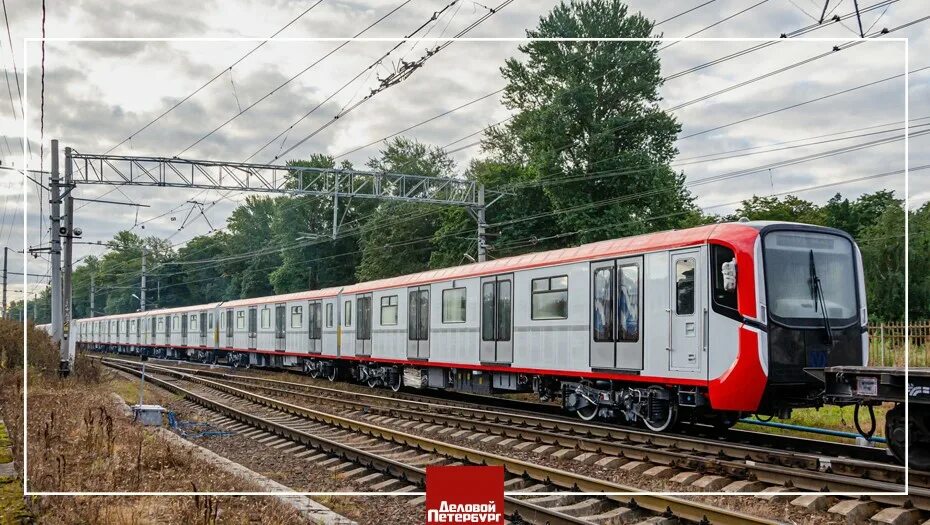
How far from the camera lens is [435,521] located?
481 cm

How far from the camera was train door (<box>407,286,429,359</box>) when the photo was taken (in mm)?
22047

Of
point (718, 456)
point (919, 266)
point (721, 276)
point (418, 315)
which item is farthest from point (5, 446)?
point (418, 315)

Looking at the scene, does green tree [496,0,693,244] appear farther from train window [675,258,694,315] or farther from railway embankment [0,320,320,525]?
railway embankment [0,320,320,525]

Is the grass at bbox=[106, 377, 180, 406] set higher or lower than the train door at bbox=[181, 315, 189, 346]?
lower

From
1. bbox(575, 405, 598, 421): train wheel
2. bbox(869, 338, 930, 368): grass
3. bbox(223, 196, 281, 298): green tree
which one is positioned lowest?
bbox(575, 405, 598, 421): train wheel

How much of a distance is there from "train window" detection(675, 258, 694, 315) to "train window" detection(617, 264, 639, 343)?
0.99 meters

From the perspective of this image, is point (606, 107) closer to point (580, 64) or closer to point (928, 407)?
point (580, 64)

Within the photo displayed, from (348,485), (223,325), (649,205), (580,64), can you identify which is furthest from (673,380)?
(223,325)

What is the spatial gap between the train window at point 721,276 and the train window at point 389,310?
12895 millimetres

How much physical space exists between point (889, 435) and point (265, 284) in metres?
14.8

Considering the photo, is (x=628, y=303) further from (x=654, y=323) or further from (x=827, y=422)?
(x=827, y=422)

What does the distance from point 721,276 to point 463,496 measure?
805cm

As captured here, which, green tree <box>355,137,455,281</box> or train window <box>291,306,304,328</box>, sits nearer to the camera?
train window <box>291,306,304,328</box>

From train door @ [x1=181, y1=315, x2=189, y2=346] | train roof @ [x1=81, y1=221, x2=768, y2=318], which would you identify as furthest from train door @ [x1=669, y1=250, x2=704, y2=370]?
train door @ [x1=181, y1=315, x2=189, y2=346]
